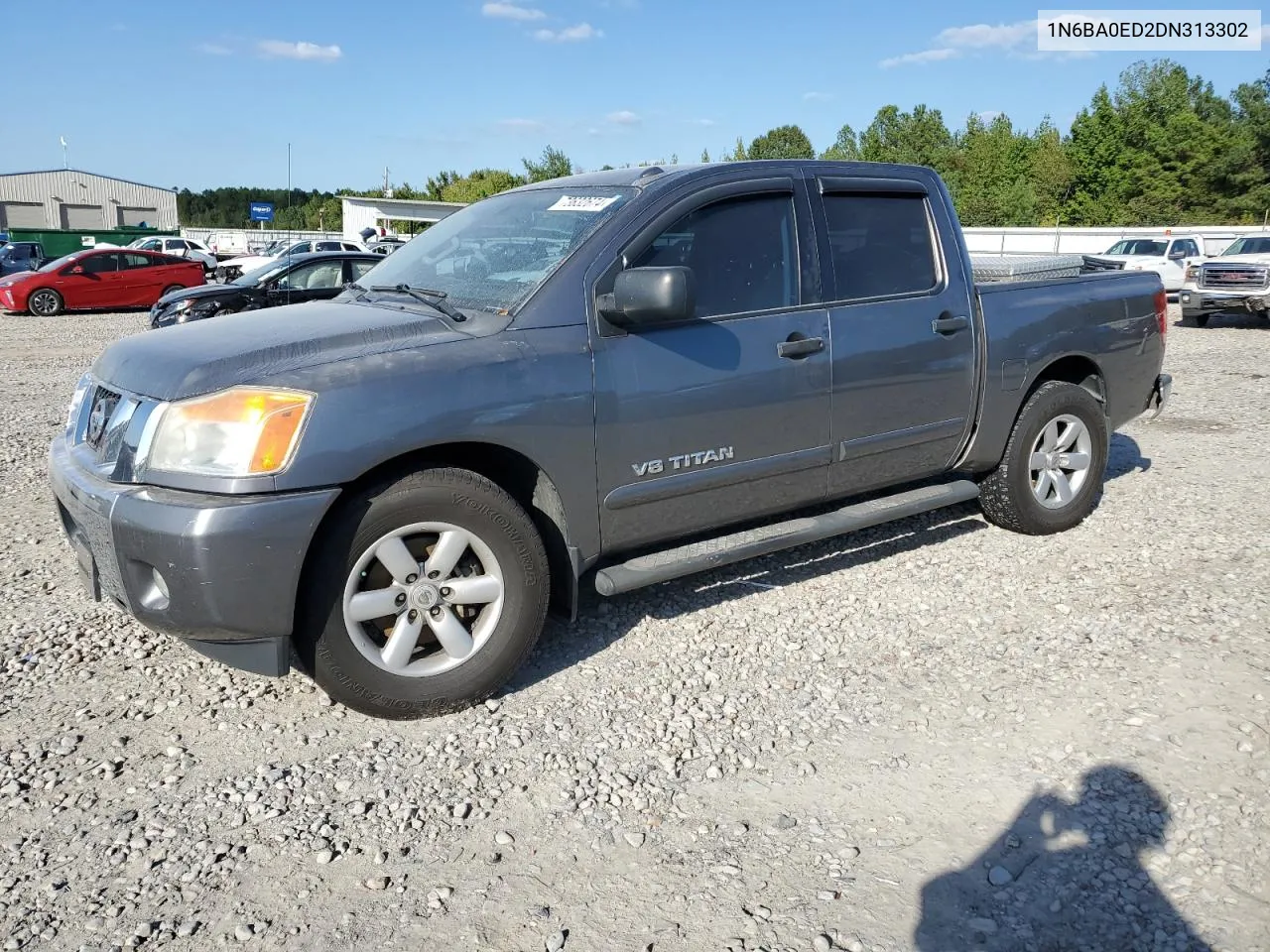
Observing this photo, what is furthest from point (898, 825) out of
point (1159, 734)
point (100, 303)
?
point (100, 303)

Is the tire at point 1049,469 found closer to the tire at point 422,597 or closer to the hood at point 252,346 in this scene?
the tire at point 422,597

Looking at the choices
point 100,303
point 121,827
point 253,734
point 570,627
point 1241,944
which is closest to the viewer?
point 1241,944

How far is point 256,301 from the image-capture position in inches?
612

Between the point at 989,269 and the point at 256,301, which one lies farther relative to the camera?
the point at 256,301

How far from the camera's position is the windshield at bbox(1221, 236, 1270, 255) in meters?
19.5

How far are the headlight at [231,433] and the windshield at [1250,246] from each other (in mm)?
21101

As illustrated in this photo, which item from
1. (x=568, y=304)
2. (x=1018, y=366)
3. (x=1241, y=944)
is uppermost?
(x=568, y=304)

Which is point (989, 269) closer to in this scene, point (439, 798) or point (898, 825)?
point (898, 825)

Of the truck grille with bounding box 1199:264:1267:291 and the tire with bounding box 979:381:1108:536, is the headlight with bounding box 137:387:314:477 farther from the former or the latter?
the truck grille with bounding box 1199:264:1267:291

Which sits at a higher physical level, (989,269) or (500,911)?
(989,269)

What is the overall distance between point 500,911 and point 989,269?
16.2 ft

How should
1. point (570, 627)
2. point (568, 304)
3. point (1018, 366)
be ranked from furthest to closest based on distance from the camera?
1. point (1018, 366)
2. point (570, 627)
3. point (568, 304)

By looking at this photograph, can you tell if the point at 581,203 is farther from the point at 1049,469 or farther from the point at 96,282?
the point at 96,282

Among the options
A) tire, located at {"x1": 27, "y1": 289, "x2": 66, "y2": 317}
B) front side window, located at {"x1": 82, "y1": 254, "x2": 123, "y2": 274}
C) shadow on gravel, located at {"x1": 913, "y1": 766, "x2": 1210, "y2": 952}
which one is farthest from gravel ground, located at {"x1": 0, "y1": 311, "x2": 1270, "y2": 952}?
front side window, located at {"x1": 82, "y1": 254, "x2": 123, "y2": 274}
